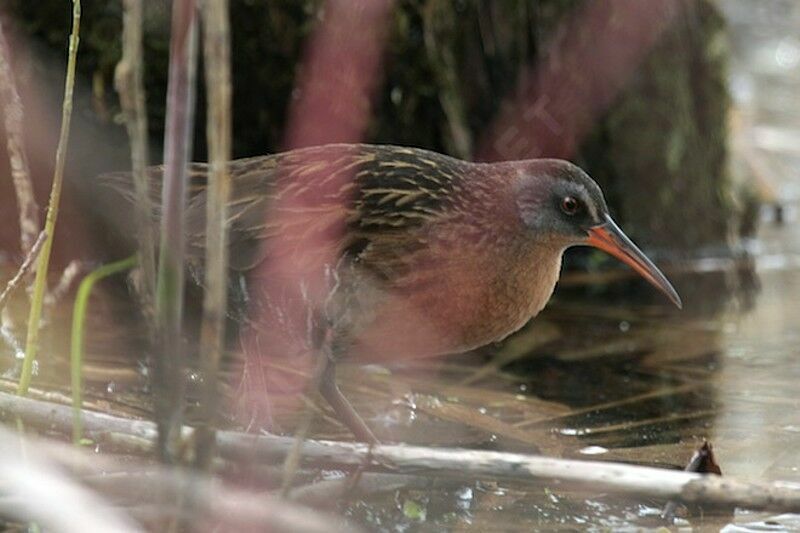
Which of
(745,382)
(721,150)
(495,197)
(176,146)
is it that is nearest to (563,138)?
(721,150)

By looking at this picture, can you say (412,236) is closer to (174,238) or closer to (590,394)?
(590,394)

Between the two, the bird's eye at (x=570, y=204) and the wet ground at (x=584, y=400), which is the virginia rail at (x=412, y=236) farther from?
the wet ground at (x=584, y=400)

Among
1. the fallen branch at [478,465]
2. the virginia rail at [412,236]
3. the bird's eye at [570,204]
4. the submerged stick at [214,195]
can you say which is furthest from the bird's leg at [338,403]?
the submerged stick at [214,195]

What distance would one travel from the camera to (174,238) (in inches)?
97.7

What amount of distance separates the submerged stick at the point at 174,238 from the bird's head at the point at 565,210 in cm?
178

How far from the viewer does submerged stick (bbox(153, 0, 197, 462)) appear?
243 centimetres

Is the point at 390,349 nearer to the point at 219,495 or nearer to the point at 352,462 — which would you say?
the point at 352,462

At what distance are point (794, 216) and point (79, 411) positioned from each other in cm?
626

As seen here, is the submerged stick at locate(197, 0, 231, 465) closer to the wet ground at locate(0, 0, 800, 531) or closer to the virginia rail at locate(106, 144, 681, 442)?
the wet ground at locate(0, 0, 800, 531)

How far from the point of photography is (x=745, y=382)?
4.80 metres

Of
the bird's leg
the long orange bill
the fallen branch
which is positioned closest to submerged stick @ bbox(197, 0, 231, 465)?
the fallen branch

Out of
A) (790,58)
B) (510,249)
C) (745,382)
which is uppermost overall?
(790,58)

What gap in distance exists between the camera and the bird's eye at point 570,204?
4078 millimetres

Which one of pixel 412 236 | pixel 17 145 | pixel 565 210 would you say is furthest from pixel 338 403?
pixel 17 145
